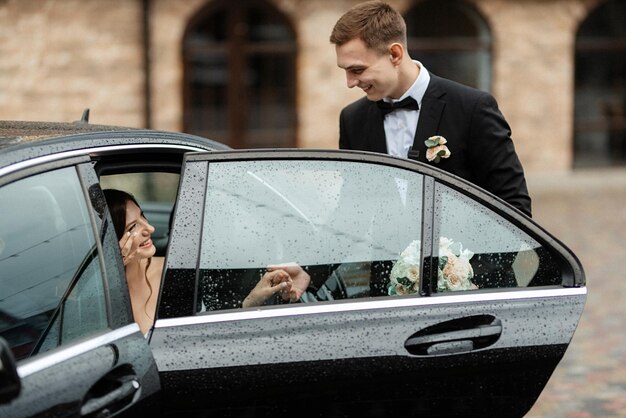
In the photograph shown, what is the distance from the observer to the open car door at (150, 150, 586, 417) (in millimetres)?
2854

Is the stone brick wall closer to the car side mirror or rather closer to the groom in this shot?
the groom

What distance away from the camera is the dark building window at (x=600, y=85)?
64.1ft

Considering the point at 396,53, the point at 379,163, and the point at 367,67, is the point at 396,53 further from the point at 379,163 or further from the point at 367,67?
the point at 379,163

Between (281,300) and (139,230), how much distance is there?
0.83 metres

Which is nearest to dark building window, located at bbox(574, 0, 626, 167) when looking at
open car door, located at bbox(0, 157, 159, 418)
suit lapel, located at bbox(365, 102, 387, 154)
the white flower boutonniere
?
suit lapel, located at bbox(365, 102, 387, 154)

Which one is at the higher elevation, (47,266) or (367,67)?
(367,67)

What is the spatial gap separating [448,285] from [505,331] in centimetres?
21

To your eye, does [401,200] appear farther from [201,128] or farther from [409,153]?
[201,128]

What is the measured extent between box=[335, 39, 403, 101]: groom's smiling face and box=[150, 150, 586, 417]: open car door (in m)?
0.66

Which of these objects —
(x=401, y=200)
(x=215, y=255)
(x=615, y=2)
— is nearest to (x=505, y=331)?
(x=401, y=200)

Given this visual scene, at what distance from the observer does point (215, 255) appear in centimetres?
295

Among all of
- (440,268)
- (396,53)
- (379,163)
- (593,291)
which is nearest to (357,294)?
(440,268)

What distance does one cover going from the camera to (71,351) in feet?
8.79

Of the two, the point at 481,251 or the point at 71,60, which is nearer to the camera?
the point at 481,251
